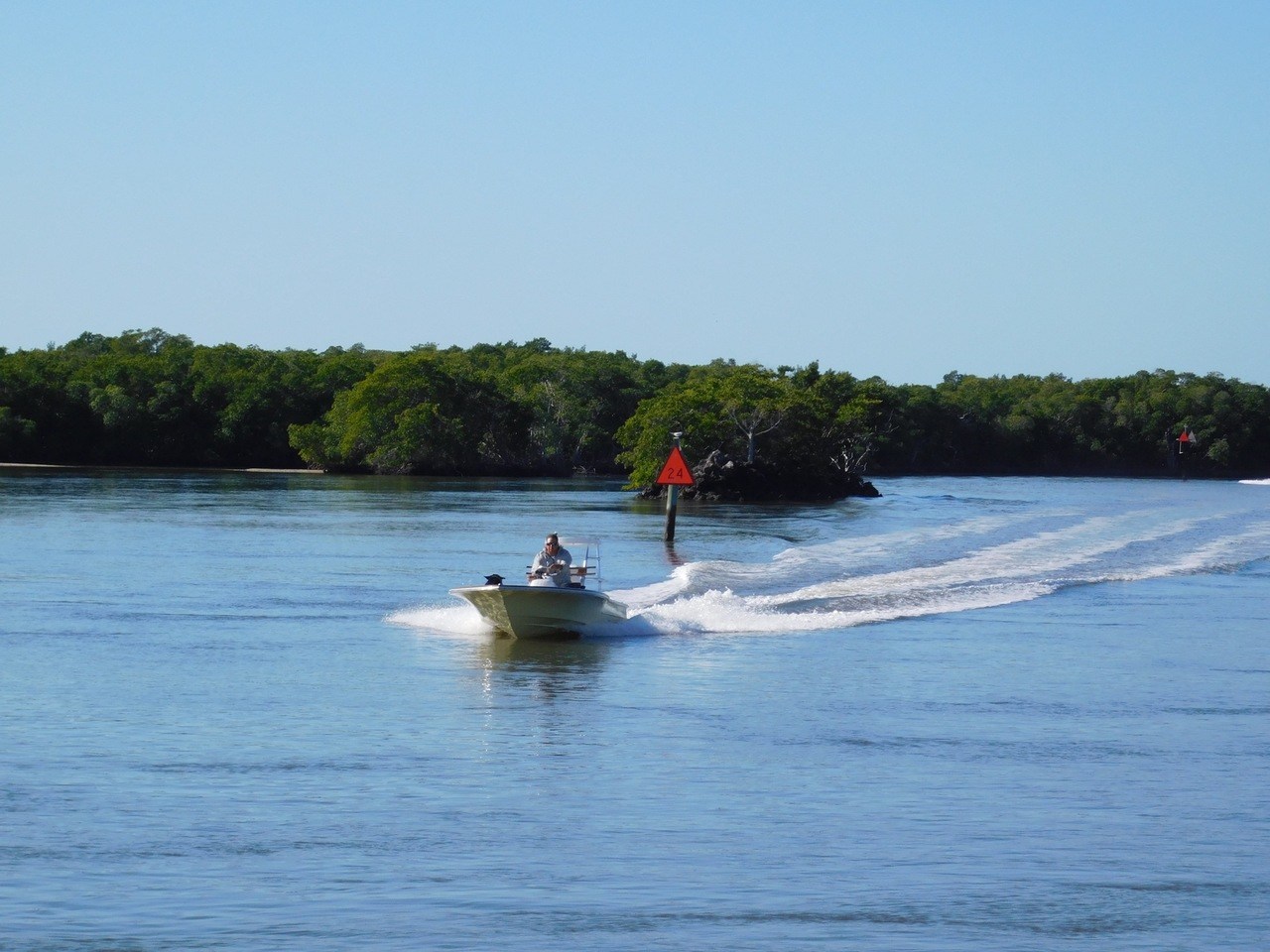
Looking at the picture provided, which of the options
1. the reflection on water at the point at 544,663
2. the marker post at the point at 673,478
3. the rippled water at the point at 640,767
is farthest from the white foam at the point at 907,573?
the marker post at the point at 673,478

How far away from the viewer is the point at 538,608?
24984 millimetres

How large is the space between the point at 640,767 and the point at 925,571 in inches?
913

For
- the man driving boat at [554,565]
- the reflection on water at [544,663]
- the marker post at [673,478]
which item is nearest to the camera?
the reflection on water at [544,663]

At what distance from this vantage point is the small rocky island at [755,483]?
79.1 meters

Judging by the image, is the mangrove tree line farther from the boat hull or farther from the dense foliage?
the boat hull

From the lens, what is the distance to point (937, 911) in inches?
440

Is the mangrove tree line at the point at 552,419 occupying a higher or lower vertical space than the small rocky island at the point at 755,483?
higher

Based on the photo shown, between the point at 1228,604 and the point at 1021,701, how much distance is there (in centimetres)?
1443

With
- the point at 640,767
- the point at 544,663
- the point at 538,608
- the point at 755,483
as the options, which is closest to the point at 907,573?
the point at 538,608

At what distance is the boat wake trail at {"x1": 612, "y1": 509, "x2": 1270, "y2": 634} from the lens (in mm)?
29391

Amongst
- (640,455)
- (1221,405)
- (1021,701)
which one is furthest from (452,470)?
(1021,701)

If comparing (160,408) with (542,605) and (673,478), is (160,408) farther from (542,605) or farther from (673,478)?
(542,605)

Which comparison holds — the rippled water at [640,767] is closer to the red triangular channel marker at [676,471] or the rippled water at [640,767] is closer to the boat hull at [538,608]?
the boat hull at [538,608]

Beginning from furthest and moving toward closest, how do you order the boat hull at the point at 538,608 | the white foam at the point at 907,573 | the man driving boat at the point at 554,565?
the white foam at the point at 907,573 → the man driving boat at the point at 554,565 → the boat hull at the point at 538,608
